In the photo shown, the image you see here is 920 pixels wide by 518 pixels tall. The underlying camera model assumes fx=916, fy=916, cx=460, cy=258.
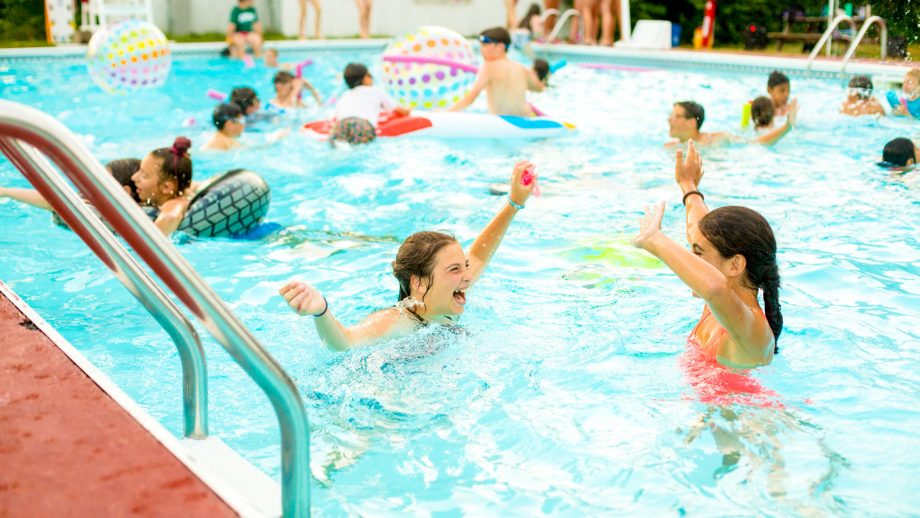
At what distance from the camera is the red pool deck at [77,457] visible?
6.35ft

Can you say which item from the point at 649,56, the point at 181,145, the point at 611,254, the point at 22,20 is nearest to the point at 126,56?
the point at 181,145

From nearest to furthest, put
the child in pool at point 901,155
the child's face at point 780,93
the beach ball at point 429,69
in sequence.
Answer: the child in pool at point 901,155 < the child's face at point 780,93 < the beach ball at point 429,69

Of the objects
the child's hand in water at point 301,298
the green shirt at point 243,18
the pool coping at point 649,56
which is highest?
the green shirt at point 243,18

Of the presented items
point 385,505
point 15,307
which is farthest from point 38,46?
point 385,505

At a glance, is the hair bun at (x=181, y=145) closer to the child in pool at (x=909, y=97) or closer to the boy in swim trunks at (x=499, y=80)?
the boy in swim trunks at (x=499, y=80)

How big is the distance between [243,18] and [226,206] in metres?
11.9

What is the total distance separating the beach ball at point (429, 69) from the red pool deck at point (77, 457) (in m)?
7.08

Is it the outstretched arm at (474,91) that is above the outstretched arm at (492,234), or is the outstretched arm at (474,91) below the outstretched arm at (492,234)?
above

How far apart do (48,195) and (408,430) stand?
1539 mm

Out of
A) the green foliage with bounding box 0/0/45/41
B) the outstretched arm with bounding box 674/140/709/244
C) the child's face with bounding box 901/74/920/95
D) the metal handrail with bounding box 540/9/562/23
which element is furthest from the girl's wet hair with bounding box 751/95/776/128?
the green foliage with bounding box 0/0/45/41

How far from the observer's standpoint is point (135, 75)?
9.64 metres

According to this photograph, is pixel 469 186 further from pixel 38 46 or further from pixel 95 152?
pixel 38 46

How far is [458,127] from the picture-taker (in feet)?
29.1

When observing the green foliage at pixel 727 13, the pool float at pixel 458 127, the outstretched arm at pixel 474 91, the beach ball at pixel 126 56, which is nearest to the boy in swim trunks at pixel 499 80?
the outstretched arm at pixel 474 91
